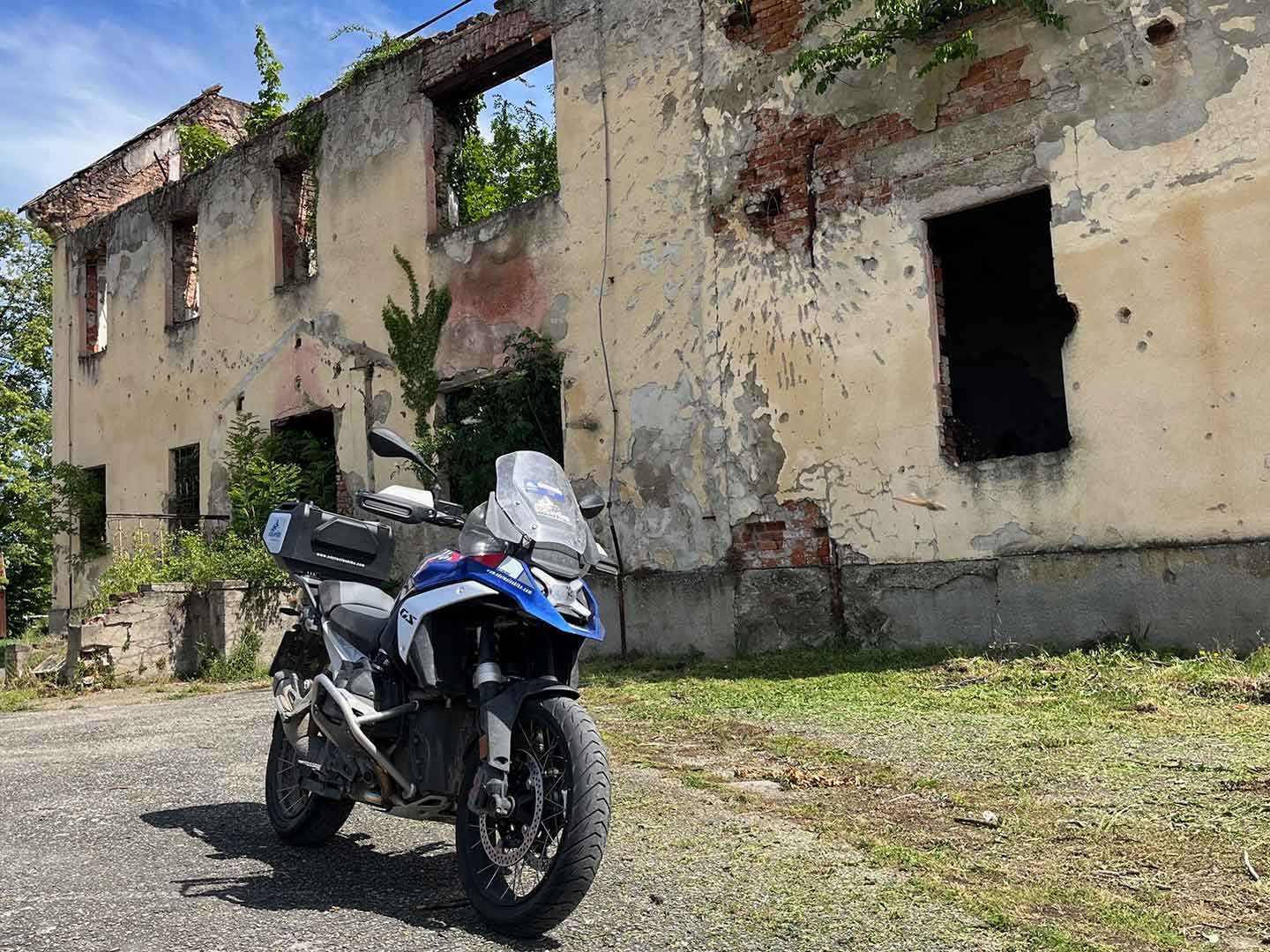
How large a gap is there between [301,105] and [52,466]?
25.4ft

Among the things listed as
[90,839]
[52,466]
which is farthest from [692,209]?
[52,466]

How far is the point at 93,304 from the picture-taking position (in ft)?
58.5

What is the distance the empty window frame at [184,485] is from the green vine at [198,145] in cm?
452

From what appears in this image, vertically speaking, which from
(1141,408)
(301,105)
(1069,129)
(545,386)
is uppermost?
(301,105)

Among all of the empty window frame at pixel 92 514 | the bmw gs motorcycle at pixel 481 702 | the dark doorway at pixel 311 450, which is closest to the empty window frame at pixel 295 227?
the dark doorway at pixel 311 450

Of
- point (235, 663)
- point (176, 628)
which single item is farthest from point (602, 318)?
point (176, 628)

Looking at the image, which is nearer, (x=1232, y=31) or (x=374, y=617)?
(x=374, y=617)

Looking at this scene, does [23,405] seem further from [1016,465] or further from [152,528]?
[1016,465]

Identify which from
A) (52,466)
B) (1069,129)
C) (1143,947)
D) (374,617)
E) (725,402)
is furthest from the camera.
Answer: (52,466)

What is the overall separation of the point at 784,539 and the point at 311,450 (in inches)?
266

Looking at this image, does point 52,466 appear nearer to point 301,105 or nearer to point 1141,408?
point 301,105

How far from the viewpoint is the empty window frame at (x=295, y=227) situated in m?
14.1

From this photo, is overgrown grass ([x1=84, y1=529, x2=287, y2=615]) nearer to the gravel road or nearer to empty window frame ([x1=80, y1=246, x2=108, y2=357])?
empty window frame ([x1=80, y1=246, x2=108, y2=357])

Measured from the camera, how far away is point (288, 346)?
45.2 ft
